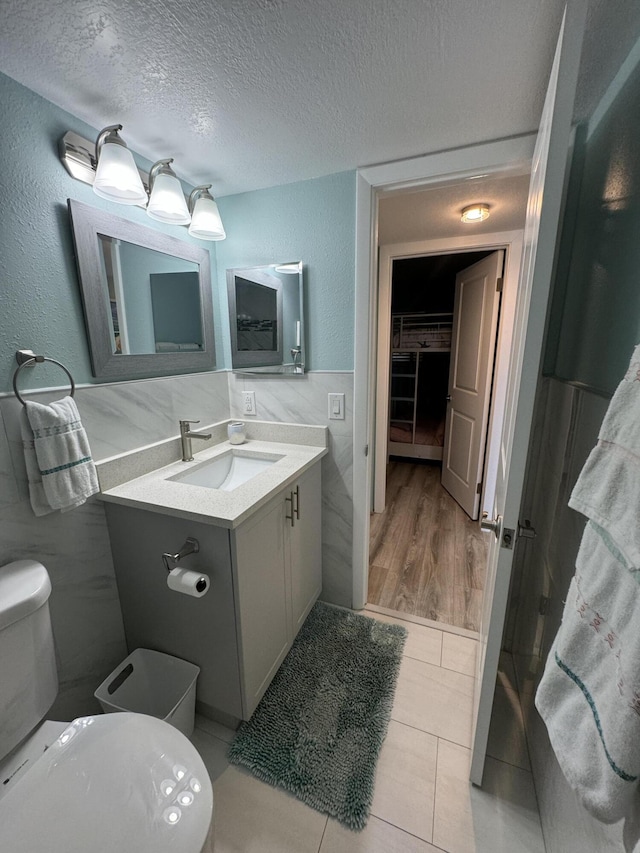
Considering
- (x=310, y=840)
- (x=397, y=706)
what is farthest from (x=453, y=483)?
(x=310, y=840)

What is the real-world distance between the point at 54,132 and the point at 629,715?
1.84m

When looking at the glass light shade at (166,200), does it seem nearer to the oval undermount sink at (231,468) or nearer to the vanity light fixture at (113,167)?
the vanity light fixture at (113,167)

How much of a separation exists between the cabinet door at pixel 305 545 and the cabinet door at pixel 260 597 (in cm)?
9

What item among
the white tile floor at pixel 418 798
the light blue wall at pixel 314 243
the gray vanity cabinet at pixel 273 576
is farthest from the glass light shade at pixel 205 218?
the white tile floor at pixel 418 798

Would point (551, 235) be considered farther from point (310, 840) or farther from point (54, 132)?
point (310, 840)

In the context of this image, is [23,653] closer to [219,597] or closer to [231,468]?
[219,597]

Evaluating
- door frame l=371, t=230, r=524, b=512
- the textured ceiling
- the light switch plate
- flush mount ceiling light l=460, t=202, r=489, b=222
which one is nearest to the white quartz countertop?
the light switch plate

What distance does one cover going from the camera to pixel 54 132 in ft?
3.41

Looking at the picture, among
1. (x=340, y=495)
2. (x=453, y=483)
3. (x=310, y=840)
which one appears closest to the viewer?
(x=310, y=840)

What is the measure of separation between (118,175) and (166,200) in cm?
21

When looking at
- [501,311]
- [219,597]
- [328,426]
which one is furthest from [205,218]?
[501,311]

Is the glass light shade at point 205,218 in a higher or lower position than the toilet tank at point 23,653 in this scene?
higher

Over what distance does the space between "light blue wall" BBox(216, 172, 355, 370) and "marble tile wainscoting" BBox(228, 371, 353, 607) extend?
0.12m

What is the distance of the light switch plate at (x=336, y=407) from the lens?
5.39ft
